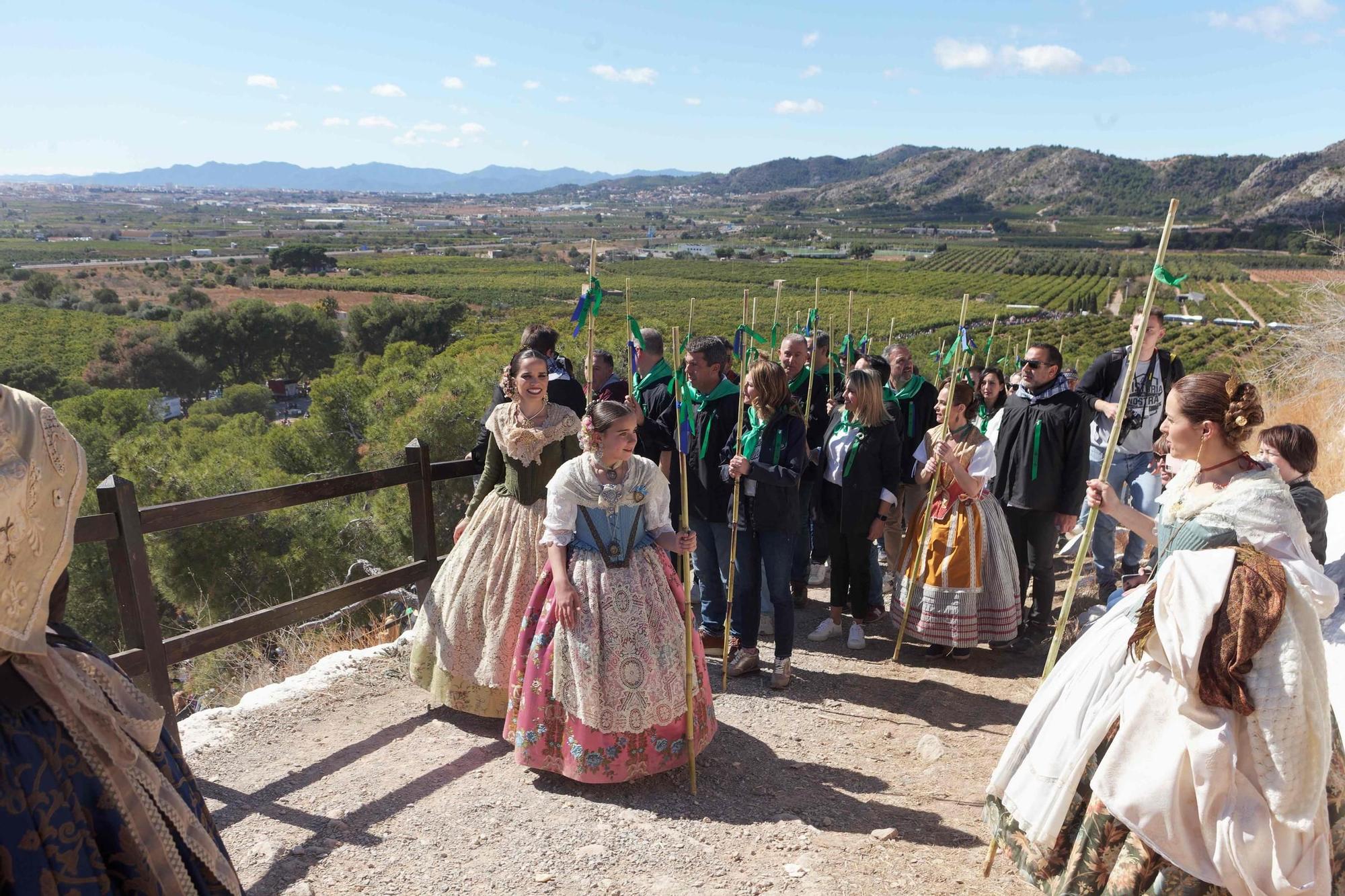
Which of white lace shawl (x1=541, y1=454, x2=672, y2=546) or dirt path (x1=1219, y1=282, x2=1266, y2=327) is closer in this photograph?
white lace shawl (x1=541, y1=454, x2=672, y2=546)

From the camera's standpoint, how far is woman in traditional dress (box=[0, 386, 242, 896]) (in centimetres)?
172

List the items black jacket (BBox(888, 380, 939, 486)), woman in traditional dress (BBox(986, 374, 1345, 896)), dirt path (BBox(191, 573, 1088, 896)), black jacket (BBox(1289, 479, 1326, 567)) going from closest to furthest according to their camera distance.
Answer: woman in traditional dress (BBox(986, 374, 1345, 896)) < dirt path (BBox(191, 573, 1088, 896)) < black jacket (BBox(1289, 479, 1326, 567)) < black jacket (BBox(888, 380, 939, 486))

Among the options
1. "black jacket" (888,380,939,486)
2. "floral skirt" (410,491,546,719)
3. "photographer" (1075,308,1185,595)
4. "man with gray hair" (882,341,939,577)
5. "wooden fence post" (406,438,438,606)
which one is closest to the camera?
"floral skirt" (410,491,546,719)

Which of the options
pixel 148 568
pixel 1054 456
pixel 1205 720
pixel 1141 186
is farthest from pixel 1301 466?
pixel 1141 186

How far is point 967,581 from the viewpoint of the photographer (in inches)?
202

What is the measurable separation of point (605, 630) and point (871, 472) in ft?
7.64

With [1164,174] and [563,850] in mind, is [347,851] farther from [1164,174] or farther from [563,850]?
[1164,174]

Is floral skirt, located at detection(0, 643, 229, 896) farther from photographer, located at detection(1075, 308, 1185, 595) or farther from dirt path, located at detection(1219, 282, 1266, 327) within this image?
dirt path, located at detection(1219, 282, 1266, 327)

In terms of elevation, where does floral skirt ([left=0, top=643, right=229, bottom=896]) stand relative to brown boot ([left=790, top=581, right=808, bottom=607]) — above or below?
above

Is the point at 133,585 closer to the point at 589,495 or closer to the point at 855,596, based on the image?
the point at 589,495

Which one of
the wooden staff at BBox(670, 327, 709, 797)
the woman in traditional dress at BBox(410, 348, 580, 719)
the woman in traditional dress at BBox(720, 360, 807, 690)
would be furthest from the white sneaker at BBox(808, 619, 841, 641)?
the woman in traditional dress at BBox(410, 348, 580, 719)

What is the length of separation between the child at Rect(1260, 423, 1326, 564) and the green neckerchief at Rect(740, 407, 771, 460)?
224 centimetres

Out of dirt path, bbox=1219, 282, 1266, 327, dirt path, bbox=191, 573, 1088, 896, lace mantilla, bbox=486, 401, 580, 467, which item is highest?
lace mantilla, bbox=486, 401, 580, 467

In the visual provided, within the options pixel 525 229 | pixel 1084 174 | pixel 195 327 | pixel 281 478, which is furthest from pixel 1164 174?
pixel 281 478
